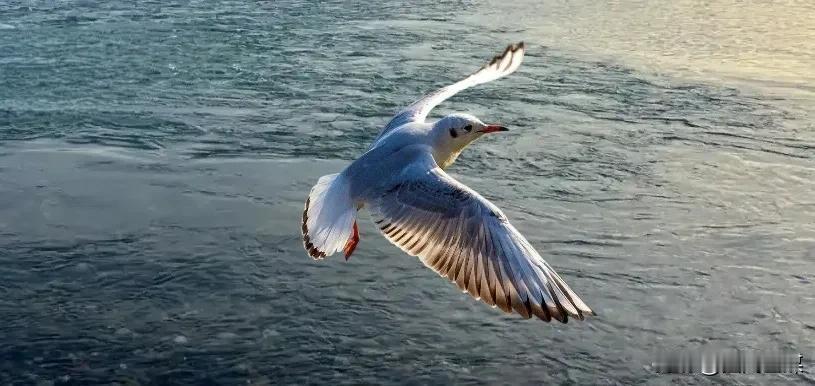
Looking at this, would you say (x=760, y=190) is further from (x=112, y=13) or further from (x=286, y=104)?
(x=112, y=13)

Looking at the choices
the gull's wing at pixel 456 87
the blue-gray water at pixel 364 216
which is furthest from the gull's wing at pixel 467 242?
the gull's wing at pixel 456 87

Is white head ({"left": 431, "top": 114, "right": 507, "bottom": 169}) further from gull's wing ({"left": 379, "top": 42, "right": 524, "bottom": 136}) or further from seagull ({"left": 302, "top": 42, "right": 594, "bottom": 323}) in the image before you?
gull's wing ({"left": 379, "top": 42, "right": 524, "bottom": 136})

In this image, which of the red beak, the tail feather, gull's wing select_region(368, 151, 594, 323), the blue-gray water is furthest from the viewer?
the red beak

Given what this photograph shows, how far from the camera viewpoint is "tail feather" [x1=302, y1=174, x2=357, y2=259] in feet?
13.2

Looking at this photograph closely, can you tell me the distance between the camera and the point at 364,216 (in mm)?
5711

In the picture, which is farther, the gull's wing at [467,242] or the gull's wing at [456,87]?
the gull's wing at [456,87]

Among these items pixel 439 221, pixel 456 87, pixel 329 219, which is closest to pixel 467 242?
pixel 439 221

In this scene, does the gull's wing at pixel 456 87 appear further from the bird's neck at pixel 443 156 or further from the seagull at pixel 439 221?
the bird's neck at pixel 443 156

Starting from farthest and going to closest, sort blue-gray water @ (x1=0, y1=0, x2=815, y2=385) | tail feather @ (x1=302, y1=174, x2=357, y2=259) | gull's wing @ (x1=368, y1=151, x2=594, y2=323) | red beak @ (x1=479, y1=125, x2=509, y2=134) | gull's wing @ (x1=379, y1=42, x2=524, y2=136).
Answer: gull's wing @ (x1=379, y1=42, x2=524, y2=136)
red beak @ (x1=479, y1=125, x2=509, y2=134)
blue-gray water @ (x1=0, y1=0, x2=815, y2=385)
tail feather @ (x1=302, y1=174, x2=357, y2=259)
gull's wing @ (x1=368, y1=151, x2=594, y2=323)

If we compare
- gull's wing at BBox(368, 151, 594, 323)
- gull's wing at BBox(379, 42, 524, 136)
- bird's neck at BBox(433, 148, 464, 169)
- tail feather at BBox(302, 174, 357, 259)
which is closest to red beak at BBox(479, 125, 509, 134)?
bird's neck at BBox(433, 148, 464, 169)

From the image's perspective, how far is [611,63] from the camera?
8531mm

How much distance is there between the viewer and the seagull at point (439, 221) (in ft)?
11.4

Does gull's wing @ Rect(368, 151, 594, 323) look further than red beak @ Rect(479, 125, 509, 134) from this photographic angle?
No

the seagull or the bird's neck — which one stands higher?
the bird's neck
